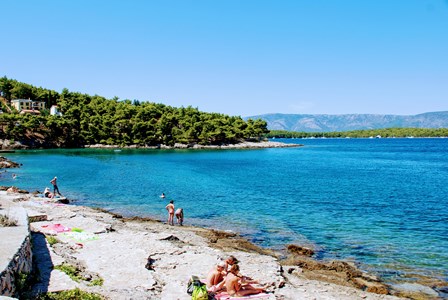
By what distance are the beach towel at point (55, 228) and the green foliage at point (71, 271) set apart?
271 inches

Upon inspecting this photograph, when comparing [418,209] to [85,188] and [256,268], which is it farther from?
[85,188]

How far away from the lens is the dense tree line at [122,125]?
13662 centimetres

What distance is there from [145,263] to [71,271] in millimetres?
3259

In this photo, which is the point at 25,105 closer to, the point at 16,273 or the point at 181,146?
the point at 181,146

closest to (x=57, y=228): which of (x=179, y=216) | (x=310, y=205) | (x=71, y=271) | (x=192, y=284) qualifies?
(x=71, y=271)

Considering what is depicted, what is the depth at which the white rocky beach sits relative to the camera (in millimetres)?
12547

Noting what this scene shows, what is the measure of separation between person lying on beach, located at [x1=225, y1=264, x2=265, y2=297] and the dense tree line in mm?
131264

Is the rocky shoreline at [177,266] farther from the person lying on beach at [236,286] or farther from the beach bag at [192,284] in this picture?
the person lying on beach at [236,286]

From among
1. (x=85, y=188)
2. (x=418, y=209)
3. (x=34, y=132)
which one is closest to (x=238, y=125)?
(x=34, y=132)

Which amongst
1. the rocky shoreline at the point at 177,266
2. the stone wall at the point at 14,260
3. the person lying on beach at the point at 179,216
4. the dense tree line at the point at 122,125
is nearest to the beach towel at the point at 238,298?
the rocky shoreline at the point at 177,266

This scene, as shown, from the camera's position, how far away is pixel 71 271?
508 inches

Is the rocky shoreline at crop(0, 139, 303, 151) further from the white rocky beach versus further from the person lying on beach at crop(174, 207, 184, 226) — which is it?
the white rocky beach

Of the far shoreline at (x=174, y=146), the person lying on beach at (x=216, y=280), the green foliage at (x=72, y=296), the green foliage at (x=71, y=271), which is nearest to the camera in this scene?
the green foliage at (x=72, y=296)

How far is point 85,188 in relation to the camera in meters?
46.2
